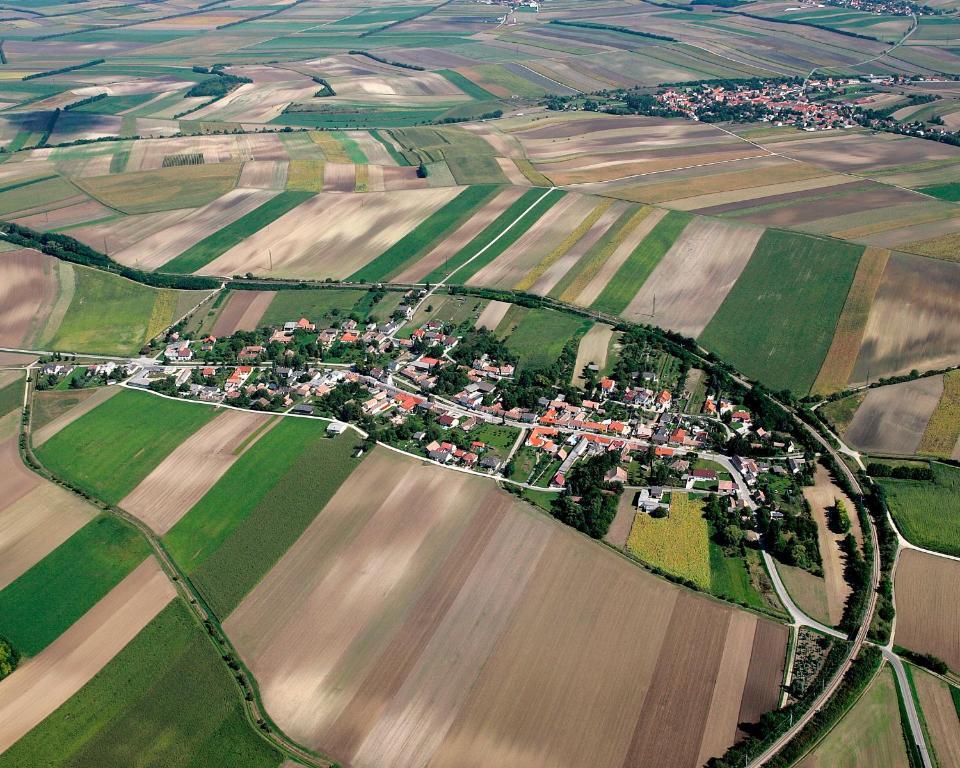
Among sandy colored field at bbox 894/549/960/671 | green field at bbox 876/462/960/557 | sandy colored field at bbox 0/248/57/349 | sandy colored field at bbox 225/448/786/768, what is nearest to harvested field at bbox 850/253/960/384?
green field at bbox 876/462/960/557

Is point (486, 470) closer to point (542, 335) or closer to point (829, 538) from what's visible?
point (829, 538)

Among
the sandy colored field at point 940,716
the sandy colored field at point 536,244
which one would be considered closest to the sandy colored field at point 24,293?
the sandy colored field at point 536,244

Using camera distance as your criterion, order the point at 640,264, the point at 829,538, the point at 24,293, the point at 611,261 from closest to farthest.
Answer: the point at 829,538
the point at 640,264
the point at 611,261
the point at 24,293

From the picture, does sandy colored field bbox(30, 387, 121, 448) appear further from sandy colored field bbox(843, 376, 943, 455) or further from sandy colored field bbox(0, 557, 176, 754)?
sandy colored field bbox(843, 376, 943, 455)

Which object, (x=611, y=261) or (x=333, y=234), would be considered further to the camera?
(x=333, y=234)

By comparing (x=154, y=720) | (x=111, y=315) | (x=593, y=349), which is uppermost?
(x=154, y=720)

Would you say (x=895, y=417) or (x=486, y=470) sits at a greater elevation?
(x=895, y=417)

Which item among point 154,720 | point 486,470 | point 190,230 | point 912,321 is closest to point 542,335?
point 486,470
